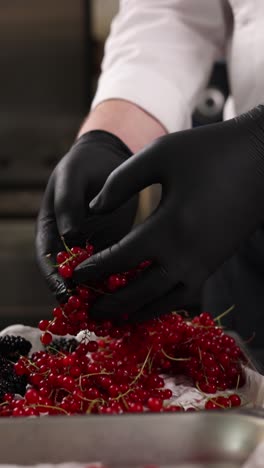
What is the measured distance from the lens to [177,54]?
1.01 m

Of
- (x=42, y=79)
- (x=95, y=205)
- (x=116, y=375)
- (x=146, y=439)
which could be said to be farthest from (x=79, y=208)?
(x=42, y=79)

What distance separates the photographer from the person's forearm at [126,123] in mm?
906

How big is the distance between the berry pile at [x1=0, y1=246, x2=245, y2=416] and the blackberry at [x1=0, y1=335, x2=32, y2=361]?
3 cm

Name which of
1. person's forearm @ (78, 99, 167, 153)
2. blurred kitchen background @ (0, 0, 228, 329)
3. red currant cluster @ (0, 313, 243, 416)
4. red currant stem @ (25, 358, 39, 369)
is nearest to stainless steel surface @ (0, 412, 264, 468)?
red currant cluster @ (0, 313, 243, 416)

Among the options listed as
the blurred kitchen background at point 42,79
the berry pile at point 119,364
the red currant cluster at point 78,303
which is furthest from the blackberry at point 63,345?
the blurred kitchen background at point 42,79

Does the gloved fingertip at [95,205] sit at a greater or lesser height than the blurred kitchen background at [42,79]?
greater

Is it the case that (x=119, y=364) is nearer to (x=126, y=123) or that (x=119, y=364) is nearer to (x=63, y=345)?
(x=63, y=345)

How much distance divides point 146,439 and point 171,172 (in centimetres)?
31

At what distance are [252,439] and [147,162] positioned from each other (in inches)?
12.2

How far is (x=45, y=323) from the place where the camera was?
2.03 feet

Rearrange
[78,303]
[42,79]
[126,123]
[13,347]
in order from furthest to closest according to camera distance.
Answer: [42,79] → [126,123] → [13,347] → [78,303]

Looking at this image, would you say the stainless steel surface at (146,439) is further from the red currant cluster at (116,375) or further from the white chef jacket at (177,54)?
the white chef jacket at (177,54)

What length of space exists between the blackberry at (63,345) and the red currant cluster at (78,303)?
0.11m

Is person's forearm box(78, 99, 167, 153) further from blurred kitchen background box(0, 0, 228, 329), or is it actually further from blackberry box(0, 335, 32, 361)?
blurred kitchen background box(0, 0, 228, 329)
